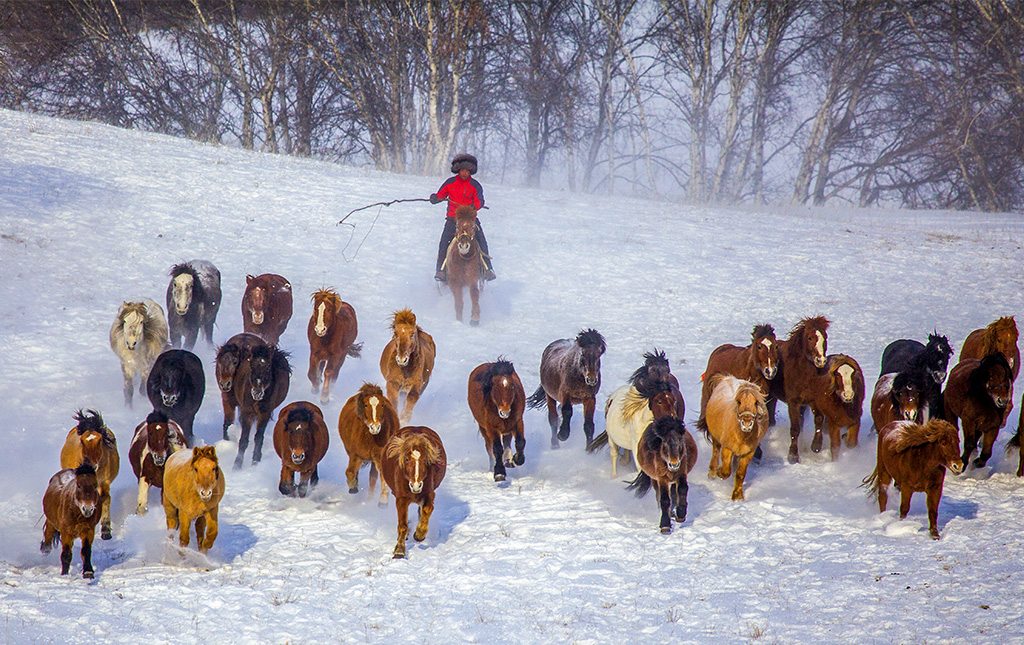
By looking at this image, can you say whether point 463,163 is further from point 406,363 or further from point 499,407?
point 499,407

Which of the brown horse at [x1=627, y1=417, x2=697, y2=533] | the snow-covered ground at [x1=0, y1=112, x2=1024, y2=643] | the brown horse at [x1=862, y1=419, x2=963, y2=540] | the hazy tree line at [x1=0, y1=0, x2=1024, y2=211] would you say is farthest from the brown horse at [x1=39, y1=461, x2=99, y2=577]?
the hazy tree line at [x1=0, y1=0, x2=1024, y2=211]

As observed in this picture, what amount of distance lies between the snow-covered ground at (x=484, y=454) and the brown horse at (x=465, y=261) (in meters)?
0.51

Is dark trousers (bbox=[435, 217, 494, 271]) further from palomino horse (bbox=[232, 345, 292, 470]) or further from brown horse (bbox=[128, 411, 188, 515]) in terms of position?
brown horse (bbox=[128, 411, 188, 515])

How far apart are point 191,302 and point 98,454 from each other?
472 cm

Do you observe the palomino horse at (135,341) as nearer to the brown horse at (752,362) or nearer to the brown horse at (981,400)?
the brown horse at (752,362)

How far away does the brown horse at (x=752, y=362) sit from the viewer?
343 inches

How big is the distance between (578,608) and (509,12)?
114ft

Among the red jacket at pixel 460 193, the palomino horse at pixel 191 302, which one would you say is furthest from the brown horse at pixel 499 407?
the red jacket at pixel 460 193

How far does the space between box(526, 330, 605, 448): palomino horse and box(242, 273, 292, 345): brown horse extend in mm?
4292

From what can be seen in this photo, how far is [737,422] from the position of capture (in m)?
7.84

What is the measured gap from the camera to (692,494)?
8.20m

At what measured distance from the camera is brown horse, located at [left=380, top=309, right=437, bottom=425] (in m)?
9.54

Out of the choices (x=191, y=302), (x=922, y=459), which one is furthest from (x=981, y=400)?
(x=191, y=302)

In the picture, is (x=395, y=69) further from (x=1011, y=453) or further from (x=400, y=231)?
(x=1011, y=453)
